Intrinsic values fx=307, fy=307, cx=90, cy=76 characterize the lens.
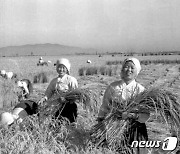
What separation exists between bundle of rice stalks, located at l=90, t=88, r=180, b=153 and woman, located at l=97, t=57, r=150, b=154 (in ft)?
0.16

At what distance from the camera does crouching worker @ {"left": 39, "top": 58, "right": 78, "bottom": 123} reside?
13.0 ft

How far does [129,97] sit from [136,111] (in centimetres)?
18

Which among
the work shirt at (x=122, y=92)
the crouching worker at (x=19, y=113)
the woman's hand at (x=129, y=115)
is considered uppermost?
the work shirt at (x=122, y=92)

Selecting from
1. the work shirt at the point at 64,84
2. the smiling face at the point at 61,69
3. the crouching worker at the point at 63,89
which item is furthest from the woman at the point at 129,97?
the smiling face at the point at 61,69

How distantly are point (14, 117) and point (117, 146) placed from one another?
1.33m

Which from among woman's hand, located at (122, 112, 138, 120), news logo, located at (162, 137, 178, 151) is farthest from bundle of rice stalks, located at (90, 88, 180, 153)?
news logo, located at (162, 137, 178, 151)

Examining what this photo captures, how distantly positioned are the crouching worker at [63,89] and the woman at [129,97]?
0.54 meters

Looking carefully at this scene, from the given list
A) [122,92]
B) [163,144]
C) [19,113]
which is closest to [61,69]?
[19,113]

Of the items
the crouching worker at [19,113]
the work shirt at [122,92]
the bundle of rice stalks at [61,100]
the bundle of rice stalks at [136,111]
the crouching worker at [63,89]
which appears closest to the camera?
the bundle of rice stalks at [136,111]

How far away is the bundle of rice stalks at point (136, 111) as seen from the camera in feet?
11.0

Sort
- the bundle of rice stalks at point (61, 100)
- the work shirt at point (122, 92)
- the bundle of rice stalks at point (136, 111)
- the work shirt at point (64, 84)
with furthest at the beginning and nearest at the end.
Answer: the work shirt at point (64, 84)
the bundle of rice stalks at point (61, 100)
the work shirt at point (122, 92)
the bundle of rice stalks at point (136, 111)

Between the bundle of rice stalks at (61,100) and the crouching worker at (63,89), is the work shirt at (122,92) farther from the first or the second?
the crouching worker at (63,89)

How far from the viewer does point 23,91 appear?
514 centimetres

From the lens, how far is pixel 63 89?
412 centimetres
